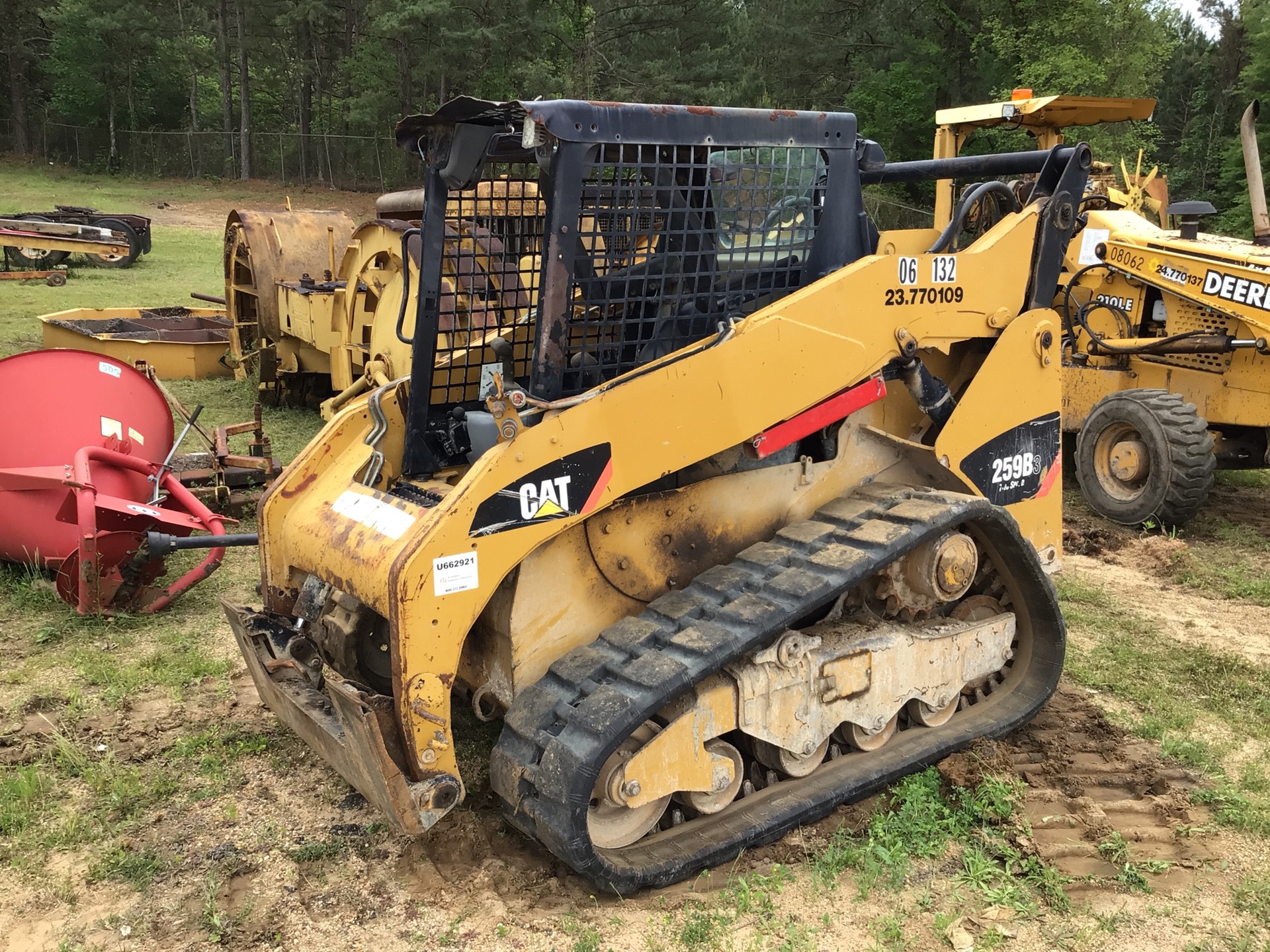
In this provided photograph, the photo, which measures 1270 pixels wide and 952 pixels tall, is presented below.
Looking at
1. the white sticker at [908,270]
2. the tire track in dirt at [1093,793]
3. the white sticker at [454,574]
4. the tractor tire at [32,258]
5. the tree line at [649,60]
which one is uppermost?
the tree line at [649,60]

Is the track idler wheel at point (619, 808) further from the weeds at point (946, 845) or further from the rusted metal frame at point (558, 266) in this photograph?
the rusted metal frame at point (558, 266)

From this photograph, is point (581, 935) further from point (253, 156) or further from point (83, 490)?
point (253, 156)

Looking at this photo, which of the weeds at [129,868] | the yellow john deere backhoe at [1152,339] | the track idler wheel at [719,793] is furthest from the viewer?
the yellow john deere backhoe at [1152,339]

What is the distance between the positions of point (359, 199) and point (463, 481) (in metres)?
33.7

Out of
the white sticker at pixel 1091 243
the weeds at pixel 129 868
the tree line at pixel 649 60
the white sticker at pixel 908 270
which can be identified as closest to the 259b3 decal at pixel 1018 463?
the white sticker at pixel 908 270

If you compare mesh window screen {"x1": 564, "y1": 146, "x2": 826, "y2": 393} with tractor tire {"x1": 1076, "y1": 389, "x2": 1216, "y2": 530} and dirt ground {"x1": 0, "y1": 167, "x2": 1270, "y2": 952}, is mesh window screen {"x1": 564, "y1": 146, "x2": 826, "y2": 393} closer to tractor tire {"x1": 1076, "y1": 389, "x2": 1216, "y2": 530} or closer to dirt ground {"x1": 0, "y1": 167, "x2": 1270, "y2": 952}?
dirt ground {"x1": 0, "y1": 167, "x2": 1270, "y2": 952}

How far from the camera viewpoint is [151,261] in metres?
21.8

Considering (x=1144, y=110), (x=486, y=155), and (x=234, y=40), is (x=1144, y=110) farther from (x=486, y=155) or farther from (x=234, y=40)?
(x=234, y=40)

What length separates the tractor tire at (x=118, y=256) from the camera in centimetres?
2024

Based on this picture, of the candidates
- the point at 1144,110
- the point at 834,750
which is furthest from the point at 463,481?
the point at 1144,110

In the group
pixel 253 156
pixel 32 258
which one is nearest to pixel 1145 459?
pixel 32 258

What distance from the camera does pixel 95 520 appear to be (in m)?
5.17

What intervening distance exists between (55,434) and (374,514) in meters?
3.01

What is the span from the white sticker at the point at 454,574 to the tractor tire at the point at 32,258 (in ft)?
61.9
